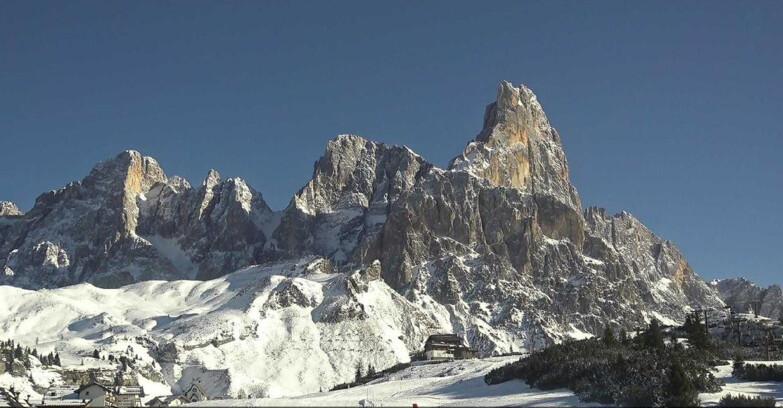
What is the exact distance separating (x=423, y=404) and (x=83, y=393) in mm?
65641

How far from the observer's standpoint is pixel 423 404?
76062 mm

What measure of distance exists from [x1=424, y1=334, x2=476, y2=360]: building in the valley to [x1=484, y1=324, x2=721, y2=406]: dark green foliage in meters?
71.6

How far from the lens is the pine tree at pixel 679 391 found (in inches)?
2522

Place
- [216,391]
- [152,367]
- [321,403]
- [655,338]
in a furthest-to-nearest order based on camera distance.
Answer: [152,367], [216,391], [655,338], [321,403]

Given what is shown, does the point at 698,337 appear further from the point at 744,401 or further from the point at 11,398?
the point at 11,398

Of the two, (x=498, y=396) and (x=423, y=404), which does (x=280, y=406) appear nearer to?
(x=423, y=404)

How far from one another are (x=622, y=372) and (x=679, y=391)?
1325 cm

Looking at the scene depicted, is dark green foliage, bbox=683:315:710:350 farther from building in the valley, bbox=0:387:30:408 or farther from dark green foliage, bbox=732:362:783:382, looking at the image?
building in the valley, bbox=0:387:30:408

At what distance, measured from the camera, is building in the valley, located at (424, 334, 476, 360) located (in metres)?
174

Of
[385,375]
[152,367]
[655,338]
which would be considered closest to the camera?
[655,338]

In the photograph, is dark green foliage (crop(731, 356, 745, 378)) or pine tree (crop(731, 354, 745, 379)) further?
dark green foliage (crop(731, 356, 745, 378))

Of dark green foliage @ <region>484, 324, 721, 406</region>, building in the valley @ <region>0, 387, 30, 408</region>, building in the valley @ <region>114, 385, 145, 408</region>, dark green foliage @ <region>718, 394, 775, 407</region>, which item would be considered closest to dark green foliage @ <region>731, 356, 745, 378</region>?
dark green foliage @ <region>484, 324, 721, 406</region>

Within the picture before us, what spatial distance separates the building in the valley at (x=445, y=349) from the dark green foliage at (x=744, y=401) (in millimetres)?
100187

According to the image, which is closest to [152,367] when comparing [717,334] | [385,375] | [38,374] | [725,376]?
[38,374]
